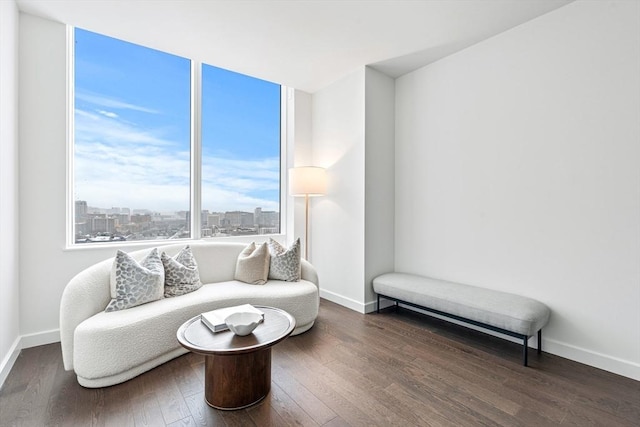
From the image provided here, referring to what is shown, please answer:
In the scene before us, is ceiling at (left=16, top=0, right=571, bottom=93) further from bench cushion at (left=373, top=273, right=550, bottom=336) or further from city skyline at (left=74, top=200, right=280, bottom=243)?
bench cushion at (left=373, top=273, right=550, bottom=336)

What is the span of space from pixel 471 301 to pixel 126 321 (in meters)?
2.71

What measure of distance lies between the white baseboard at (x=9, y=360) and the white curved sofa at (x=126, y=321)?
1.37 ft

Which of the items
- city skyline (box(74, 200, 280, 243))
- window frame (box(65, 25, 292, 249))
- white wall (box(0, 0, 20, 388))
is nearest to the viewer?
white wall (box(0, 0, 20, 388))

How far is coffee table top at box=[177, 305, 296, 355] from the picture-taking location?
1715mm

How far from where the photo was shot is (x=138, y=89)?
338 cm

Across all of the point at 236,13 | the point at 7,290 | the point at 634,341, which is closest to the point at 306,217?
the point at 236,13

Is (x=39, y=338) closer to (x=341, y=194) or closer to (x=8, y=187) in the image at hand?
(x=8, y=187)

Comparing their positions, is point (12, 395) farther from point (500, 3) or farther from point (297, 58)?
point (500, 3)

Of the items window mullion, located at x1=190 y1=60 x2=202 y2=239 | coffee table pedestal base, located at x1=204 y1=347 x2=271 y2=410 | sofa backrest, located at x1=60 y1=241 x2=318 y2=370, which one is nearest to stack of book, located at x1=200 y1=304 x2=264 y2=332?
coffee table pedestal base, located at x1=204 y1=347 x2=271 y2=410

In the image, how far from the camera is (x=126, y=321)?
2.12 metres

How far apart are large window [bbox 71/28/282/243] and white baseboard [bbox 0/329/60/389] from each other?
0.87m

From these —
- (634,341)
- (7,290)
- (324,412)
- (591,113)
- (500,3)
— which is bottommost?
(324,412)

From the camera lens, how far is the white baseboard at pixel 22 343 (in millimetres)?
2156

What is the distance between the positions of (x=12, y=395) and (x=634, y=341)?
13.7ft
